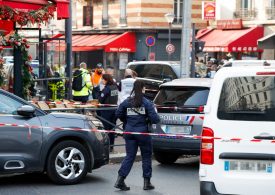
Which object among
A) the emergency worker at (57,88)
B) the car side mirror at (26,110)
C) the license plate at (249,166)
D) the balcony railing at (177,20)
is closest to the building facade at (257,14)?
the balcony railing at (177,20)

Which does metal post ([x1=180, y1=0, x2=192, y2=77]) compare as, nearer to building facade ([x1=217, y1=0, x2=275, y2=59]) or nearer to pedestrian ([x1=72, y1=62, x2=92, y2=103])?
pedestrian ([x1=72, y1=62, x2=92, y2=103])

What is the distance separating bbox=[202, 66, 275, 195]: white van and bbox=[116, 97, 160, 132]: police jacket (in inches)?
92.0

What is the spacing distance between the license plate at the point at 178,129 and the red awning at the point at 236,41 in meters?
25.9

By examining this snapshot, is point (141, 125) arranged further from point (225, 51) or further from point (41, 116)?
point (225, 51)

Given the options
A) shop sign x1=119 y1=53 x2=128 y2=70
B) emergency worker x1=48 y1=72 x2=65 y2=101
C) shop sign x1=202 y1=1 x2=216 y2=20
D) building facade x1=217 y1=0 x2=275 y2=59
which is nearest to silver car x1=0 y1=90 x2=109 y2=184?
emergency worker x1=48 y1=72 x2=65 y2=101

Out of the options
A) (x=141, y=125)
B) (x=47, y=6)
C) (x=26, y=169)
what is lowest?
(x=26, y=169)

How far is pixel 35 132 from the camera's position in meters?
10.3

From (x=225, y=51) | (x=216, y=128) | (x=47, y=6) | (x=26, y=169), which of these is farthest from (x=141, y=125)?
(x=225, y=51)

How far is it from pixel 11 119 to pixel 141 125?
6.12ft

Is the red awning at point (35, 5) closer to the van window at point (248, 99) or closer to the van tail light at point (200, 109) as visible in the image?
the van tail light at point (200, 109)

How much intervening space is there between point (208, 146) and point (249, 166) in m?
0.50

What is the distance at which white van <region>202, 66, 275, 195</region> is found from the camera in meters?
7.82

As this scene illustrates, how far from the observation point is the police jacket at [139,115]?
10.3m

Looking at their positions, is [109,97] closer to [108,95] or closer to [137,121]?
[108,95]
